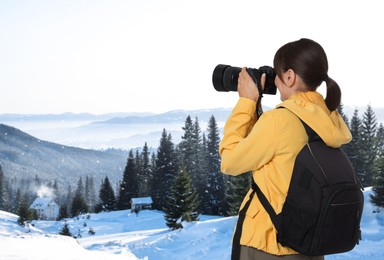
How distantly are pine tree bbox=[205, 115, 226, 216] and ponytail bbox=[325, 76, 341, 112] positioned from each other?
170 ft

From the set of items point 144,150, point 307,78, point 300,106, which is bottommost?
point 144,150

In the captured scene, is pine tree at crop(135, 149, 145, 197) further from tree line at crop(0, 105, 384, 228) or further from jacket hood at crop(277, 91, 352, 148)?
jacket hood at crop(277, 91, 352, 148)

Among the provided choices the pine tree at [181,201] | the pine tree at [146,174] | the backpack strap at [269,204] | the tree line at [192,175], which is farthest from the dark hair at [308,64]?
the pine tree at [146,174]

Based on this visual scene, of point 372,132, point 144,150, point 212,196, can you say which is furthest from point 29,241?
point 144,150

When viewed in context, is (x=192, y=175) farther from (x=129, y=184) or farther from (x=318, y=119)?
(x=318, y=119)

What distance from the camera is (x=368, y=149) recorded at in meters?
51.5

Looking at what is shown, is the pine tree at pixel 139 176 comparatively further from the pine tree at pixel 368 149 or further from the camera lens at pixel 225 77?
the camera lens at pixel 225 77

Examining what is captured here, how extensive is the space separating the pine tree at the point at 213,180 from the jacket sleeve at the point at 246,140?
51.8 meters

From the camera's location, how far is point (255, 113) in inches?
97.5

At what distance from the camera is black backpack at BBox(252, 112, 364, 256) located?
7.32 feet

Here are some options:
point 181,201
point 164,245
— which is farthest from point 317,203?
point 181,201

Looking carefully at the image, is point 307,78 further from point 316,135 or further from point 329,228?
point 329,228

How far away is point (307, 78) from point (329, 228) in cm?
76

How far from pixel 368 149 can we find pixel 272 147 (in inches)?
2087
